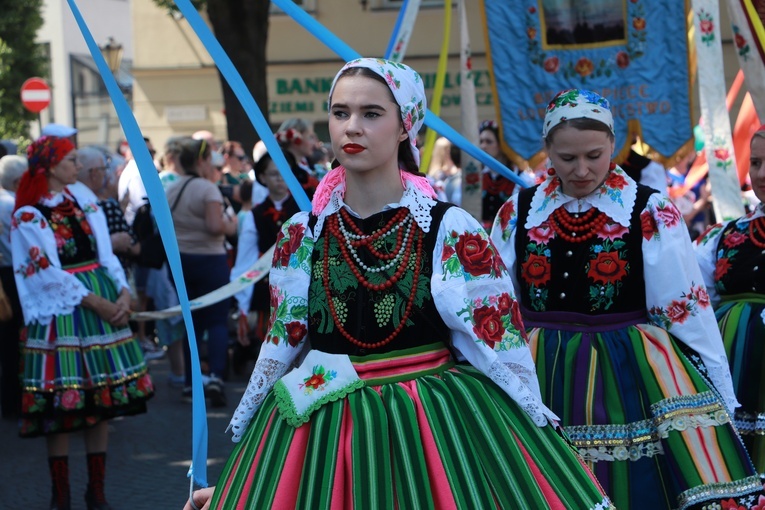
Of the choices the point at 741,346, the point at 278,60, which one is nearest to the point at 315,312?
the point at 741,346

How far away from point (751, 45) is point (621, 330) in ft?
7.14

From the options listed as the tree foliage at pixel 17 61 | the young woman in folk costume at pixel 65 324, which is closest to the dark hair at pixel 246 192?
the young woman in folk costume at pixel 65 324

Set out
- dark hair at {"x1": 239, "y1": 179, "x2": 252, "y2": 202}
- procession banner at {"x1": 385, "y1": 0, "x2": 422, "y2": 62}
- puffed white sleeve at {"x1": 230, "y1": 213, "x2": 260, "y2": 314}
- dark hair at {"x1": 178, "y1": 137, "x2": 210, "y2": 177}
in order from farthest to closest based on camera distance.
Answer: dark hair at {"x1": 239, "y1": 179, "x2": 252, "y2": 202} < puffed white sleeve at {"x1": 230, "y1": 213, "x2": 260, "y2": 314} < dark hair at {"x1": 178, "y1": 137, "x2": 210, "y2": 177} < procession banner at {"x1": 385, "y1": 0, "x2": 422, "y2": 62}

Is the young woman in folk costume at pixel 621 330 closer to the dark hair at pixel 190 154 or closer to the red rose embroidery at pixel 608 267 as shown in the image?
the red rose embroidery at pixel 608 267

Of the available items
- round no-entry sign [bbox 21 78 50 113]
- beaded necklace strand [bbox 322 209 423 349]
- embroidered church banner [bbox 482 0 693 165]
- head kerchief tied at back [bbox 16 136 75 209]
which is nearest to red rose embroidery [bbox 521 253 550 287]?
beaded necklace strand [bbox 322 209 423 349]

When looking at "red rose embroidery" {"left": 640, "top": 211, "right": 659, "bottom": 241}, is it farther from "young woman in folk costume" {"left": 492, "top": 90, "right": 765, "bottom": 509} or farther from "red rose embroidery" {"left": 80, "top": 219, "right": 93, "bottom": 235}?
"red rose embroidery" {"left": 80, "top": 219, "right": 93, "bottom": 235}

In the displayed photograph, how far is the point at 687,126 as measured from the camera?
6.12 meters

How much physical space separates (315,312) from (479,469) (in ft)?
2.00

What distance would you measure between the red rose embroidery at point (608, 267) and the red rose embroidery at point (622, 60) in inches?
94.5

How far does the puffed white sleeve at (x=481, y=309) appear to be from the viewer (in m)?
2.98

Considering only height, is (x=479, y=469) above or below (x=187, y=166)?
below

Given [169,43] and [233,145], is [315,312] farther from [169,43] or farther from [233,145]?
[169,43]

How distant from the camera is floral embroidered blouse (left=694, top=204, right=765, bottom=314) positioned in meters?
4.53

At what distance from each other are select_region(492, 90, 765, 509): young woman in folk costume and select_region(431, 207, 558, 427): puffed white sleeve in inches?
35.5
